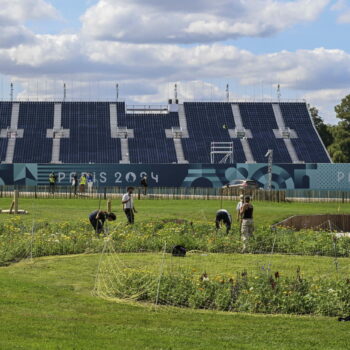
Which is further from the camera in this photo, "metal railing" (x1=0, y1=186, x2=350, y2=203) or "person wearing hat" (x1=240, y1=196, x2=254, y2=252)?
"metal railing" (x1=0, y1=186, x2=350, y2=203)

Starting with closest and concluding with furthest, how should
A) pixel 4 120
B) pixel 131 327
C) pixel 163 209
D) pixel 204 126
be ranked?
pixel 131 327
pixel 163 209
pixel 4 120
pixel 204 126

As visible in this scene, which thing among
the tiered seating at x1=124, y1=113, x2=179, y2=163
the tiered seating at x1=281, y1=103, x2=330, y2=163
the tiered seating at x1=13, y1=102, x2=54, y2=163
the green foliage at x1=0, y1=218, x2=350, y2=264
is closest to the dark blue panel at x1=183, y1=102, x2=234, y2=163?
the tiered seating at x1=124, y1=113, x2=179, y2=163

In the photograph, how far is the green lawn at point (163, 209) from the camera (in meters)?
39.8

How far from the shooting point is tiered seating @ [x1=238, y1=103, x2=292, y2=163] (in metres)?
89.8

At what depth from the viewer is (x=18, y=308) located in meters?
16.2

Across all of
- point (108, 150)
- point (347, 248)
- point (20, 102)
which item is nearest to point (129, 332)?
point (347, 248)

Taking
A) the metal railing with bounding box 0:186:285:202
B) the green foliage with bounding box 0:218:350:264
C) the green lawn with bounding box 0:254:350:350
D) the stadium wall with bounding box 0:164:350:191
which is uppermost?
the stadium wall with bounding box 0:164:350:191

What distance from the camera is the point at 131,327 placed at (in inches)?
575

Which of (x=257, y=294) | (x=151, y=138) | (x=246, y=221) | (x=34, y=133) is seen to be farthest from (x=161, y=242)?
(x=34, y=133)

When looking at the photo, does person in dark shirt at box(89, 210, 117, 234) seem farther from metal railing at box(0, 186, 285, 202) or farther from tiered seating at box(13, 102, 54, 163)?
tiered seating at box(13, 102, 54, 163)

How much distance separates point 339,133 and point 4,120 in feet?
146

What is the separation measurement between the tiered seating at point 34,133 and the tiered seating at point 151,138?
8.09m

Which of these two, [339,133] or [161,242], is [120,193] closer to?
[161,242]

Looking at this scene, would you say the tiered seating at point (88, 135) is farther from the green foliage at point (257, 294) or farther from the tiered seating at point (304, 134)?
the green foliage at point (257, 294)
